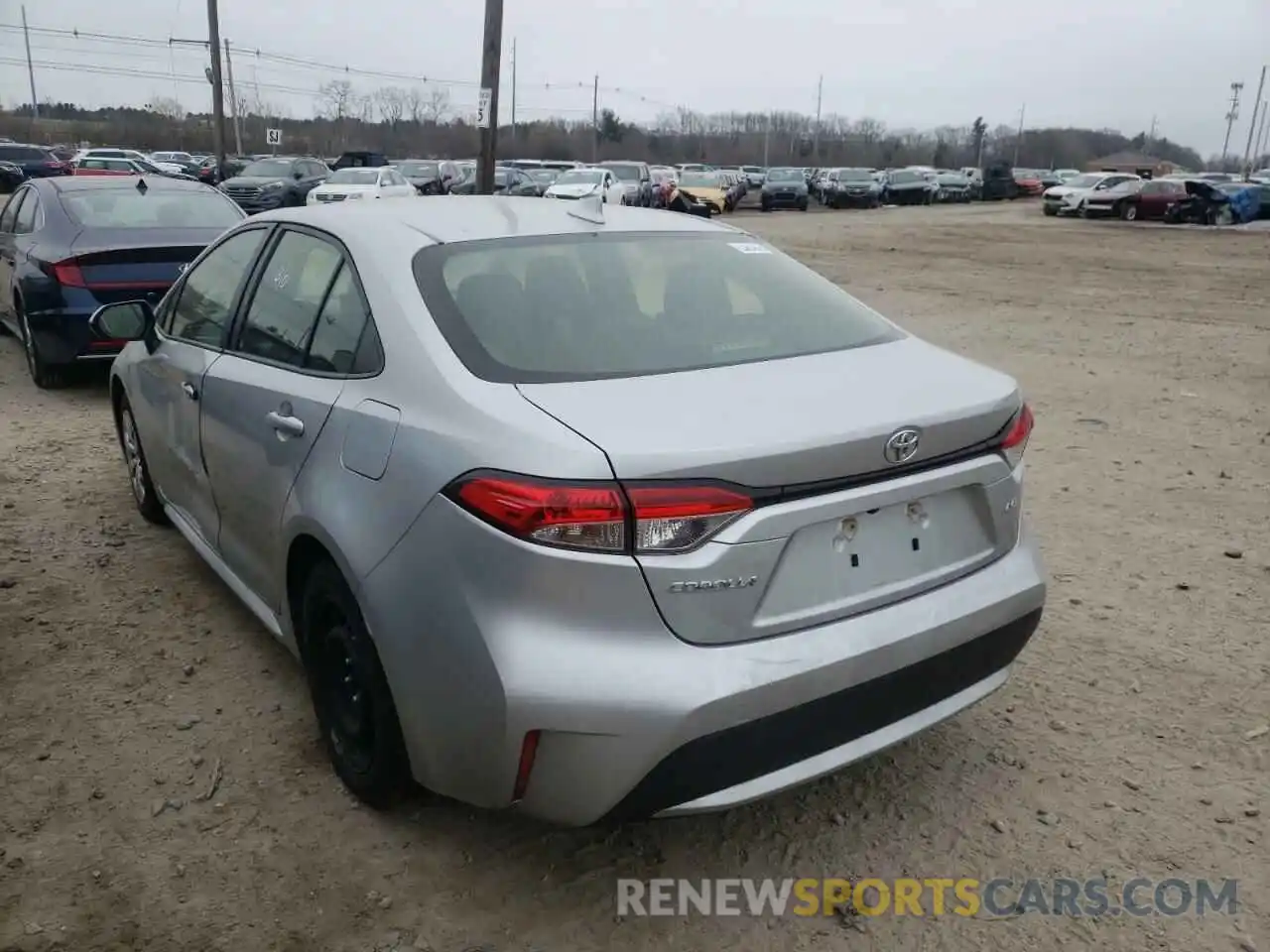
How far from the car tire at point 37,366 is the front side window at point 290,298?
493 centimetres

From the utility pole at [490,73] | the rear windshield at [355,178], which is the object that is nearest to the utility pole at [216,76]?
the rear windshield at [355,178]

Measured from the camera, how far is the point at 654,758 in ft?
6.95

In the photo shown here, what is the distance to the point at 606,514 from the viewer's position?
208 cm

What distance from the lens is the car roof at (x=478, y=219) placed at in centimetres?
299

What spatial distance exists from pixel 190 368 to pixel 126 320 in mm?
739

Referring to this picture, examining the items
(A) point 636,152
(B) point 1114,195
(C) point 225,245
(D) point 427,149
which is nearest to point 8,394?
(C) point 225,245

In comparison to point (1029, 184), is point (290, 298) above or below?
below

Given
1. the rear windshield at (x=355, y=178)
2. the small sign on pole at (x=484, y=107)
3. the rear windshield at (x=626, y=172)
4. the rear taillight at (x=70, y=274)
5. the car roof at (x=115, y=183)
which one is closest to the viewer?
the rear taillight at (x=70, y=274)

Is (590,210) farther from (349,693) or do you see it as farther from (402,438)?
(349,693)

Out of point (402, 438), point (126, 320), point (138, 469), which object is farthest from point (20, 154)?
point (402, 438)

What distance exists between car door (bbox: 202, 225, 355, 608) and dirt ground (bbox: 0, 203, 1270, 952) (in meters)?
0.59

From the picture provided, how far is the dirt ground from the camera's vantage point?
2.45 meters

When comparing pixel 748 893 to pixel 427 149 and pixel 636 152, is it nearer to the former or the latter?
pixel 427 149

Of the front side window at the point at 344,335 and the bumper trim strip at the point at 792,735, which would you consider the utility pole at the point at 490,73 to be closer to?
the front side window at the point at 344,335
